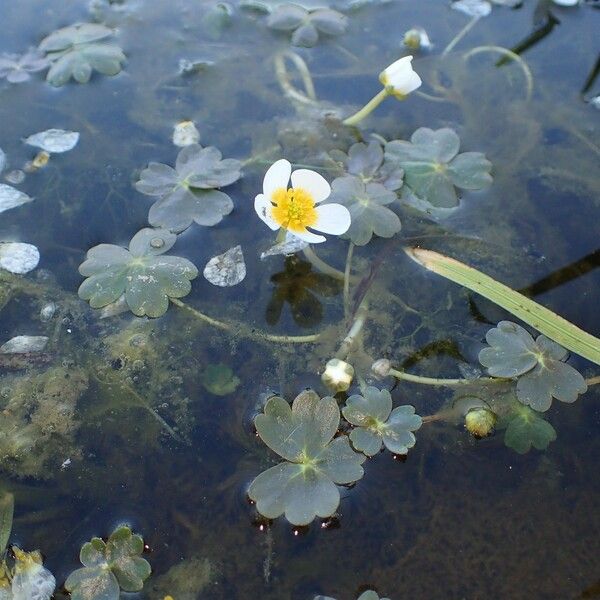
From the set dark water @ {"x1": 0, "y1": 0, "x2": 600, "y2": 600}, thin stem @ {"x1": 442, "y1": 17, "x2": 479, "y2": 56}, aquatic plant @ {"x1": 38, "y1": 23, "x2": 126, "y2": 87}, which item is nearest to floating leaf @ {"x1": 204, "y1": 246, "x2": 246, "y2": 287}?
dark water @ {"x1": 0, "y1": 0, "x2": 600, "y2": 600}

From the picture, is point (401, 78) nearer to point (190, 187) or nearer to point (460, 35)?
point (460, 35)

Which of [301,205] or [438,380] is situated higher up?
[301,205]

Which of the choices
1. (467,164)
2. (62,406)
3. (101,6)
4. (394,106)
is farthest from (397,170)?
(101,6)

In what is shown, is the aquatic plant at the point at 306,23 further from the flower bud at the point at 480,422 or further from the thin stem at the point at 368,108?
the flower bud at the point at 480,422

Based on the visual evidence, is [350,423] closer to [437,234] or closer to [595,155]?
[437,234]

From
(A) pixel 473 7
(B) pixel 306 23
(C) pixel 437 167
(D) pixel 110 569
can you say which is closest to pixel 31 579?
(D) pixel 110 569
